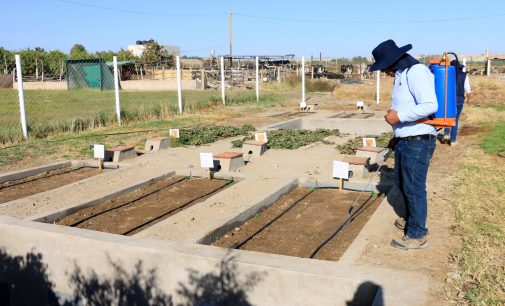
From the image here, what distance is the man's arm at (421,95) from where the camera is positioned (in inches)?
161

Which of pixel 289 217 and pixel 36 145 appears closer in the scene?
pixel 289 217

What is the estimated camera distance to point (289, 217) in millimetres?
5887

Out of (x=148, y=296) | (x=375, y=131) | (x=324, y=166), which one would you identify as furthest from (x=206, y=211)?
(x=375, y=131)

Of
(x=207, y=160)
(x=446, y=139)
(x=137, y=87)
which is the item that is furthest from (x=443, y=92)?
(x=137, y=87)


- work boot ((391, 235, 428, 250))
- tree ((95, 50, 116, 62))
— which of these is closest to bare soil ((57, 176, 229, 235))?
work boot ((391, 235, 428, 250))

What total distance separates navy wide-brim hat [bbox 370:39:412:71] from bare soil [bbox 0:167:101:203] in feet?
16.7

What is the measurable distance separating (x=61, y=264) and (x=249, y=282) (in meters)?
1.94

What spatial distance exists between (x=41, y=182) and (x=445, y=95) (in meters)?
6.01

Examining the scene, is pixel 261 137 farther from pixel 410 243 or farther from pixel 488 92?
pixel 488 92

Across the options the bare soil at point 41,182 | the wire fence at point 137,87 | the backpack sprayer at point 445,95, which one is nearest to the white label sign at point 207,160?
the bare soil at point 41,182

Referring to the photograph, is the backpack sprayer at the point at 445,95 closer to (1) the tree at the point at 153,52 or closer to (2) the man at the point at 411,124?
(2) the man at the point at 411,124

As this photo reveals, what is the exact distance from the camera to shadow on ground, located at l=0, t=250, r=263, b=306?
13.0 feet

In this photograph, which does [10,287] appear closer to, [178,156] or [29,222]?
[29,222]

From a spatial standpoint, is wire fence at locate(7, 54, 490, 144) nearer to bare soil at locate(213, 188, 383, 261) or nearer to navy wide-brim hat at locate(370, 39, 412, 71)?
bare soil at locate(213, 188, 383, 261)
